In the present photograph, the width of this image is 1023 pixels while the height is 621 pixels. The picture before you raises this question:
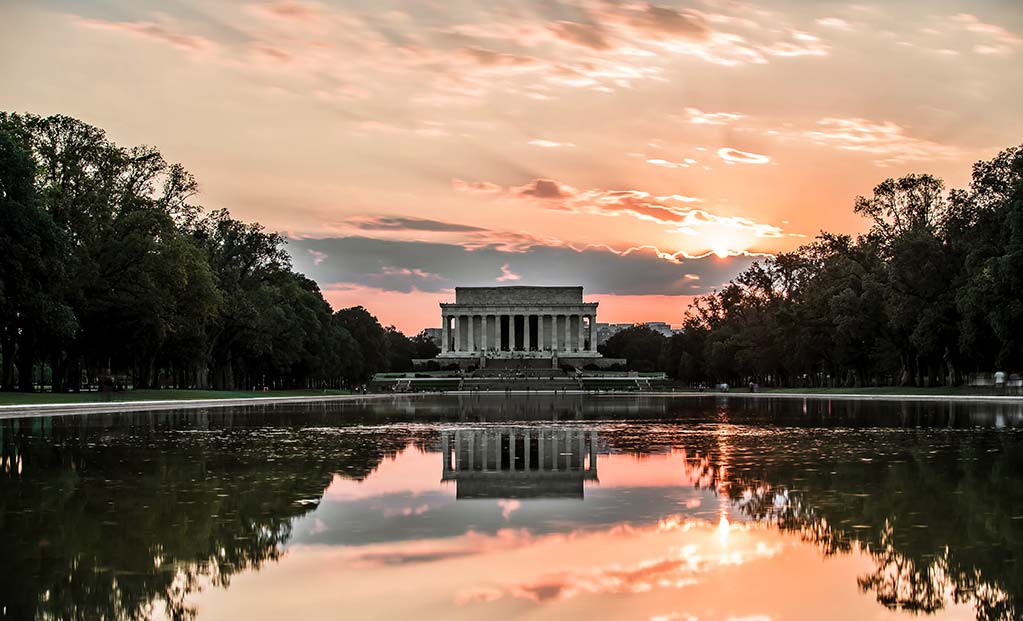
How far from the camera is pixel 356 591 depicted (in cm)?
826

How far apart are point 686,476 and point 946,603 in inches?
329

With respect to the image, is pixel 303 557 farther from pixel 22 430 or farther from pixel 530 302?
pixel 530 302

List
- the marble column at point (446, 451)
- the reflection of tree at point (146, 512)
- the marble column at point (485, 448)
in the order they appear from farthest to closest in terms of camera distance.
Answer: the marble column at point (446, 451) < the marble column at point (485, 448) < the reflection of tree at point (146, 512)

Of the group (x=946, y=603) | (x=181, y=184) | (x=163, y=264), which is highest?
(x=181, y=184)

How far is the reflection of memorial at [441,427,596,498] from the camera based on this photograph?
1471cm

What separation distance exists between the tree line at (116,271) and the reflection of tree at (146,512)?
21.6 m


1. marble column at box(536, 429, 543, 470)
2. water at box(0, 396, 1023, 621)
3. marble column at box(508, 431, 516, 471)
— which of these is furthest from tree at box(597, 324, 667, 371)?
water at box(0, 396, 1023, 621)

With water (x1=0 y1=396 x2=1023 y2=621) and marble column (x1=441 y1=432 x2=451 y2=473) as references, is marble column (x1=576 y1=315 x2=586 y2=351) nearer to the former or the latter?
marble column (x1=441 y1=432 x2=451 y2=473)

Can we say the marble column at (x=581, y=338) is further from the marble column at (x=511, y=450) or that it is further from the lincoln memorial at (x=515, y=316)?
the marble column at (x=511, y=450)

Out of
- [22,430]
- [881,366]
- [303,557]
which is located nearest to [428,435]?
[22,430]

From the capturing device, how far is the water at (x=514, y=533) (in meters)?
7.96

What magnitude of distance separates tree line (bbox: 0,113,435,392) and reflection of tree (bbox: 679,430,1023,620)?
32.4m

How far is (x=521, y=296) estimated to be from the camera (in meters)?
148

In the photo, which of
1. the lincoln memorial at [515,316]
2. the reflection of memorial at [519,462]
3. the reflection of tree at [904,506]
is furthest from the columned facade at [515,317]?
the reflection of tree at [904,506]
